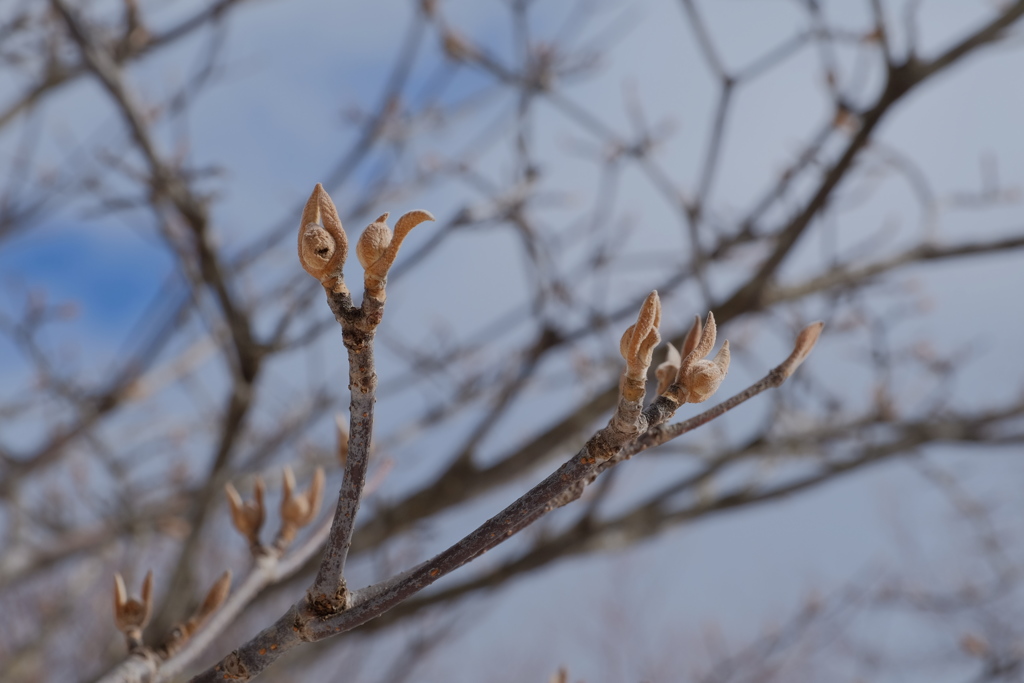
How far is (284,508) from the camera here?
88cm

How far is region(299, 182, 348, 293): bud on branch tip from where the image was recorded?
1.64 ft

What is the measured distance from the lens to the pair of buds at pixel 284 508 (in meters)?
0.88

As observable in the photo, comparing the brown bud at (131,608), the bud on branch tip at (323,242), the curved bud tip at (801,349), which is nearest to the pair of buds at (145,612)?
the brown bud at (131,608)

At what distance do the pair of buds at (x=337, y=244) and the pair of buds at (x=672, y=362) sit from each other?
176 mm

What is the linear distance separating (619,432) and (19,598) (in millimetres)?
7573

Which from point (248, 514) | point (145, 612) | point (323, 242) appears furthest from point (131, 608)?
point (323, 242)

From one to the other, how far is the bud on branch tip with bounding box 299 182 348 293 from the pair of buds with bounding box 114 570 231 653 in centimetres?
49

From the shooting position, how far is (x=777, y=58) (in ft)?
6.91

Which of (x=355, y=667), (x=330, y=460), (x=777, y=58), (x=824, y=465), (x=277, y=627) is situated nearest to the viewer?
(x=277, y=627)

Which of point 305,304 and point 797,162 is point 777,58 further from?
point 305,304

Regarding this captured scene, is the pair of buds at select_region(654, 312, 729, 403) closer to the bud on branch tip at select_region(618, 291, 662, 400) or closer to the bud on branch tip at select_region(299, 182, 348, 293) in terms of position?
the bud on branch tip at select_region(618, 291, 662, 400)

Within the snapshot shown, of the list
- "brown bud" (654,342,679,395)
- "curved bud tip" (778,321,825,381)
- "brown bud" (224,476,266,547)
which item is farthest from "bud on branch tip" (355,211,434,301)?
"brown bud" (224,476,266,547)

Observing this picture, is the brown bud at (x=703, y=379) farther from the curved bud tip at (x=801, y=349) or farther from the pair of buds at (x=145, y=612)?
the pair of buds at (x=145, y=612)

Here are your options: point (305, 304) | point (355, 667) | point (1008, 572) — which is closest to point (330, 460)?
point (305, 304)
